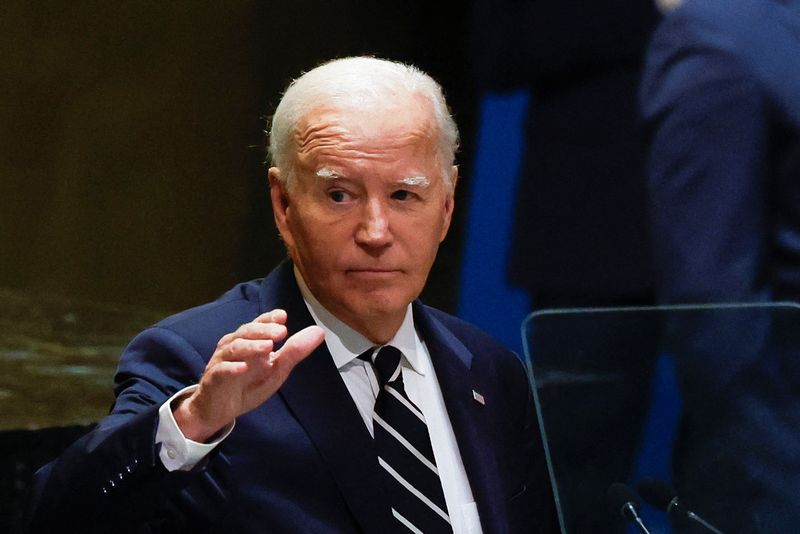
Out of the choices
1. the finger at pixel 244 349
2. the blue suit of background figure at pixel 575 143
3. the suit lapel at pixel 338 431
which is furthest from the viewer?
the blue suit of background figure at pixel 575 143

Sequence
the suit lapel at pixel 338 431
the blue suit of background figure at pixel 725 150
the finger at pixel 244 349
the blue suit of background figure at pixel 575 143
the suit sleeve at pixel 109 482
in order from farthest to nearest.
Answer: the blue suit of background figure at pixel 575 143
the blue suit of background figure at pixel 725 150
the suit lapel at pixel 338 431
the suit sleeve at pixel 109 482
the finger at pixel 244 349

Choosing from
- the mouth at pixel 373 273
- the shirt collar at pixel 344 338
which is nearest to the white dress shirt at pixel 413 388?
the shirt collar at pixel 344 338

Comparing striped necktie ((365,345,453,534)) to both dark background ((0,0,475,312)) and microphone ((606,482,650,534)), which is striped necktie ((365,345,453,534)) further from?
dark background ((0,0,475,312))

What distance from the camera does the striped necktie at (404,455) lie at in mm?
1423

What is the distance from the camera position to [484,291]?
272 centimetres

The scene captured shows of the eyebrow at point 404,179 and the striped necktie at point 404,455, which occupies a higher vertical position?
the eyebrow at point 404,179

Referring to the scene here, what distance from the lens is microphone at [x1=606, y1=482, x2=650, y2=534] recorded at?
116cm

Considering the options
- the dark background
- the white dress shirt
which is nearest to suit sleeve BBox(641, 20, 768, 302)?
the dark background

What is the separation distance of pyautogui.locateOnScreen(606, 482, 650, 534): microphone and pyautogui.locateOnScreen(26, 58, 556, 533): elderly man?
322 mm

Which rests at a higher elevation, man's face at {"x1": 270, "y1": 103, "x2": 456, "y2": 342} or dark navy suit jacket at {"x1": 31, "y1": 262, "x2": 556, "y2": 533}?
man's face at {"x1": 270, "y1": 103, "x2": 456, "y2": 342}

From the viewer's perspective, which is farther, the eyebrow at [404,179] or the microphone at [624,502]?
the eyebrow at [404,179]

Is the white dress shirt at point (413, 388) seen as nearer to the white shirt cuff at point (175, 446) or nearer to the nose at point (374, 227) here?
the nose at point (374, 227)

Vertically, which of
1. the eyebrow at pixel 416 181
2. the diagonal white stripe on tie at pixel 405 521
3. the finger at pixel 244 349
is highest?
the eyebrow at pixel 416 181

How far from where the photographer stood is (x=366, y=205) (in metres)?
1.43
